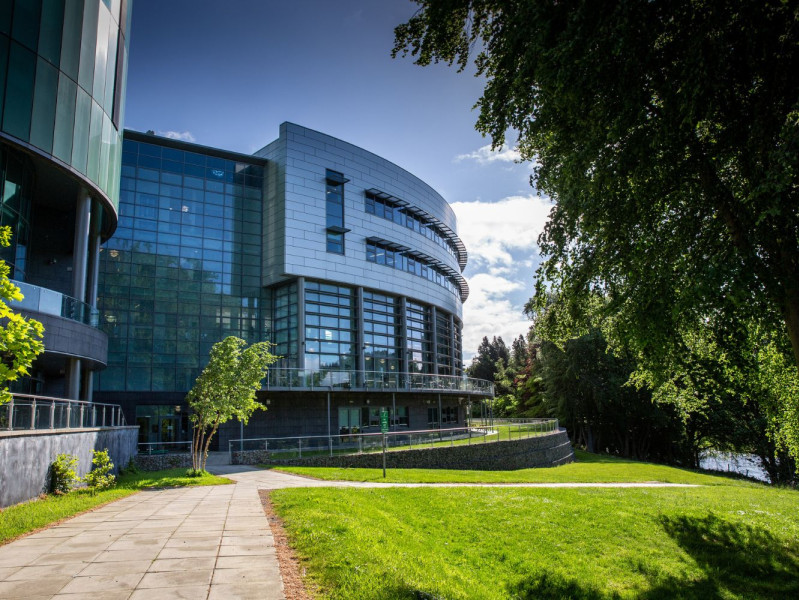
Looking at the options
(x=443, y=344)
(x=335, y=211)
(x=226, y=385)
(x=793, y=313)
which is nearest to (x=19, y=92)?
(x=226, y=385)

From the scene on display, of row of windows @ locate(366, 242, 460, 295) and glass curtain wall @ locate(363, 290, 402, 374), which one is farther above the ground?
row of windows @ locate(366, 242, 460, 295)

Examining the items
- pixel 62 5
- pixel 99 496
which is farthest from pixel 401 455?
pixel 62 5

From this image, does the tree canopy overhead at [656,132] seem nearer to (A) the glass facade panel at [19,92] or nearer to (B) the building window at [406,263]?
(A) the glass facade panel at [19,92]

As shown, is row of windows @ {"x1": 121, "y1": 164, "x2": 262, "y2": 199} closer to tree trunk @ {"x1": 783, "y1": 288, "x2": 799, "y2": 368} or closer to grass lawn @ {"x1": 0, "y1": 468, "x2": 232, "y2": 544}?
grass lawn @ {"x1": 0, "y1": 468, "x2": 232, "y2": 544}

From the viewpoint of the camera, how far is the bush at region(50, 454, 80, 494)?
497 inches

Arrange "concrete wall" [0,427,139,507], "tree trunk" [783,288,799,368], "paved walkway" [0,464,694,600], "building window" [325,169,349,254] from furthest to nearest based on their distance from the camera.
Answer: "building window" [325,169,349,254]
"concrete wall" [0,427,139,507]
"tree trunk" [783,288,799,368]
"paved walkway" [0,464,694,600]

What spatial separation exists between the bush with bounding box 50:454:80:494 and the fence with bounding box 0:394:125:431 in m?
0.89

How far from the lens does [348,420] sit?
36.7 meters

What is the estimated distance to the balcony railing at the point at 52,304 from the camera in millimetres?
18188

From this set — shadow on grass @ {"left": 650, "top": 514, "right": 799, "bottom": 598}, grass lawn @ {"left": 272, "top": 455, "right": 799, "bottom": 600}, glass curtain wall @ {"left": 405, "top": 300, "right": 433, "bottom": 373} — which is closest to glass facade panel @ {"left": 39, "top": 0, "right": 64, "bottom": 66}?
grass lawn @ {"left": 272, "top": 455, "right": 799, "bottom": 600}

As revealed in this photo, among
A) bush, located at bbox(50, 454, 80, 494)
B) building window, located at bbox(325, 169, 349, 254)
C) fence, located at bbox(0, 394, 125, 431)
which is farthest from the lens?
building window, located at bbox(325, 169, 349, 254)

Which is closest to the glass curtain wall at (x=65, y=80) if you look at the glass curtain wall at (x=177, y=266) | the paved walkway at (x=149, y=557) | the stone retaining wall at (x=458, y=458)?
the glass curtain wall at (x=177, y=266)

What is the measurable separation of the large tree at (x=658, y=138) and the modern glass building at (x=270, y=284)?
2428 cm

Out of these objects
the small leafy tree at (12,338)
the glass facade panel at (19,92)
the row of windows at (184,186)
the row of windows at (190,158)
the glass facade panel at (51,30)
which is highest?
the row of windows at (190,158)
